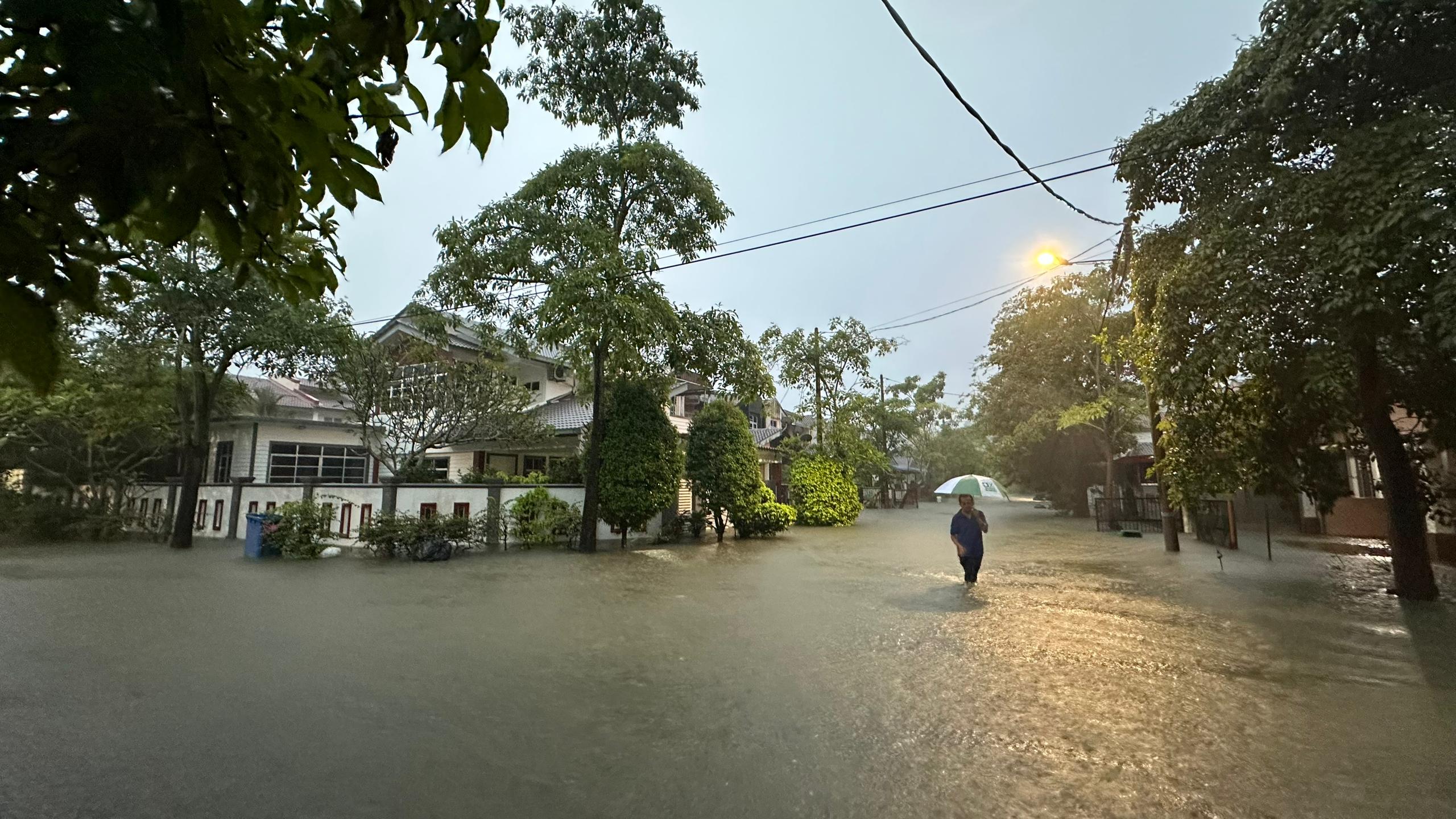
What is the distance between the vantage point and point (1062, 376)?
88.0ft

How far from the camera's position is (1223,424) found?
30.6 ft

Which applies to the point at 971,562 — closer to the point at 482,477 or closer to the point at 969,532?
the point at 969,532

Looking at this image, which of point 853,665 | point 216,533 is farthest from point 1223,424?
point 216,533

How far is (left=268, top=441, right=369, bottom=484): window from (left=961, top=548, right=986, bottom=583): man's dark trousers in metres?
17.3

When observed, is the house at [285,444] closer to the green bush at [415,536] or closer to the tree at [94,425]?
the tree at [94,425]

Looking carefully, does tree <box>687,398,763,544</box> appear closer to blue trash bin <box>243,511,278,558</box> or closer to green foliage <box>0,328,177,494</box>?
blue trash bin <box>243,511,278,558</box>

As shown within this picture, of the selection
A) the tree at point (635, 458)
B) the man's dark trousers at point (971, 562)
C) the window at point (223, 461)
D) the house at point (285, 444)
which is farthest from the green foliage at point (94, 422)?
the man's dark trousers at point (971, 562)

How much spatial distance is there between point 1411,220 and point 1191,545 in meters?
12.5

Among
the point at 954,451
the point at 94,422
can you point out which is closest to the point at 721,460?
the point at 94,422

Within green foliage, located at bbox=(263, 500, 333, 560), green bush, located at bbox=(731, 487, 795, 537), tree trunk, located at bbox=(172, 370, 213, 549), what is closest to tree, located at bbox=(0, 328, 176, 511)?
tree trunk, located at bbox=(172, 370, 213, 549)

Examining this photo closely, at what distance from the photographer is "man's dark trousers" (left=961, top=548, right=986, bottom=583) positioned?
10398mm

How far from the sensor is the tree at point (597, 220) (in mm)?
12992

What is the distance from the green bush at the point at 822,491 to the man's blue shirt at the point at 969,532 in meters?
13.0

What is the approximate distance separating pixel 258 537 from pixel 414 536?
9.32ft
